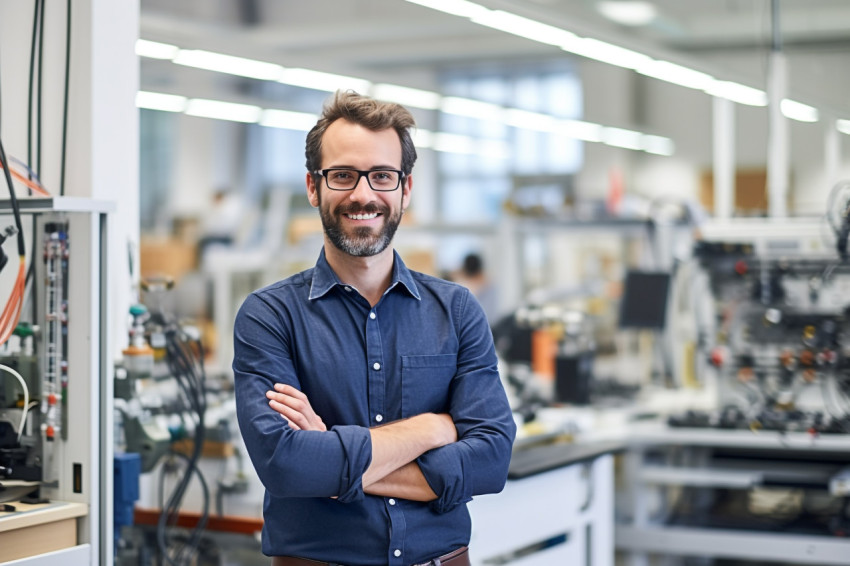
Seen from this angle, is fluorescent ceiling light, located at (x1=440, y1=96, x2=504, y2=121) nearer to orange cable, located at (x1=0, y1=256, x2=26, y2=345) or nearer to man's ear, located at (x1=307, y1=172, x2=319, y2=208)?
orange cable, located at (x1=0, y1=256, x2=26, y2=345)

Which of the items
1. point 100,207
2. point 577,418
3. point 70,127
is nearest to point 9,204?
point 100,207

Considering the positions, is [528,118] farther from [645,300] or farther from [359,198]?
[359,198]

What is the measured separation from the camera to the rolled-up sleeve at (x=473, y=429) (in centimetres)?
171

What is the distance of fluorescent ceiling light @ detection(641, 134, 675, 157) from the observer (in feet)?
39.8

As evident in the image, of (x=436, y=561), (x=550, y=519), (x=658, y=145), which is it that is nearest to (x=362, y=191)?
(x=436, y=561)

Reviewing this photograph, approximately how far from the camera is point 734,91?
19.0 feet

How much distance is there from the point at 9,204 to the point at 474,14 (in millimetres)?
1670

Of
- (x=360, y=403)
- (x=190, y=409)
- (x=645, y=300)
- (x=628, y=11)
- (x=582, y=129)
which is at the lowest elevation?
(x=190, y=409)

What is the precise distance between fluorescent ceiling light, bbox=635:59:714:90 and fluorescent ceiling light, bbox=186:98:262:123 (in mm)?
2618

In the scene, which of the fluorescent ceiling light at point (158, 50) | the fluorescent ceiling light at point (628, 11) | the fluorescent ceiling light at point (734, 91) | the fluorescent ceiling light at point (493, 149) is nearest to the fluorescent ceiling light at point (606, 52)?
the fluorescent ceiling light at point (734, 91)

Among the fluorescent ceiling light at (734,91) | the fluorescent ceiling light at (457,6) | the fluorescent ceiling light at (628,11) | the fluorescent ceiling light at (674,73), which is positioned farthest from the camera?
the fluorescent ceiling light at (628,11)

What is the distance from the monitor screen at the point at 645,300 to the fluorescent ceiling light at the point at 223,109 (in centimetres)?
282

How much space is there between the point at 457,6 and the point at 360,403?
5.93 ft

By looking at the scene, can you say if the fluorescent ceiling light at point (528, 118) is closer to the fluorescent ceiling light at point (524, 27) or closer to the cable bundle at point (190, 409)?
the fluorescent ceiling light at point (524, 27)
